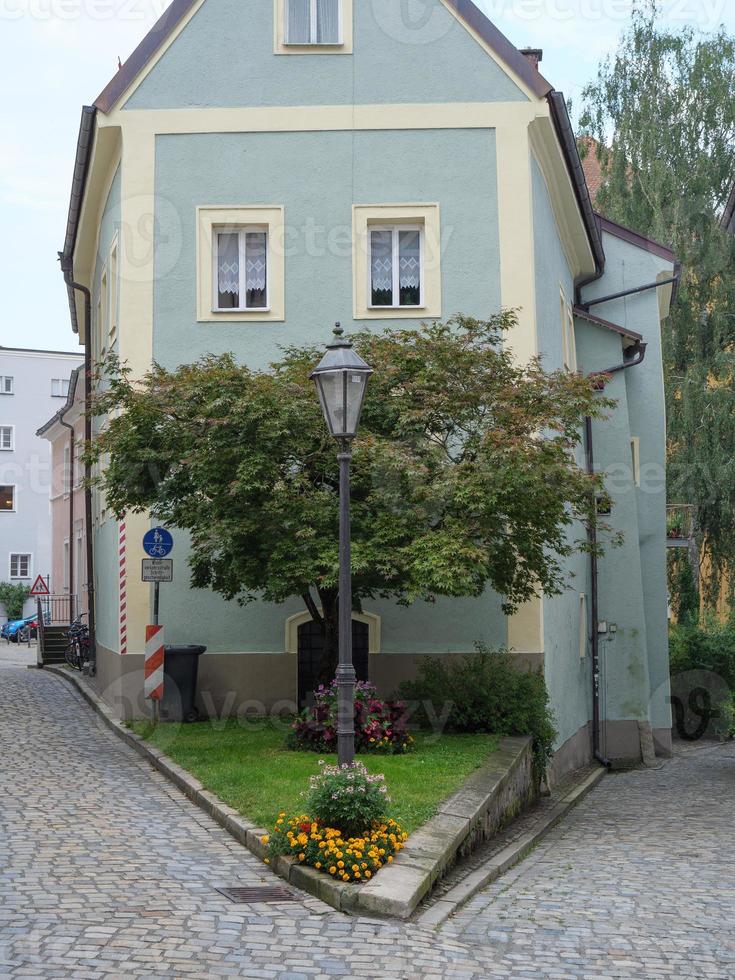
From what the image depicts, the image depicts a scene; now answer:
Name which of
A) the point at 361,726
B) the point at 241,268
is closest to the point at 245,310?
the point at 241,268

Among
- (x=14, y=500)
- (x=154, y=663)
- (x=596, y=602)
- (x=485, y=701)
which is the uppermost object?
(x=14, y=500)

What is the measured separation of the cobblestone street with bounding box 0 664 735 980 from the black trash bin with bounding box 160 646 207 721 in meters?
3.28

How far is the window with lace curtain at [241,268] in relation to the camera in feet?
59.2

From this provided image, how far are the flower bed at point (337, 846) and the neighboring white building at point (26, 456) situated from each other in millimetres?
57016

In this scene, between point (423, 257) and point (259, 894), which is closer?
point (259, 894)

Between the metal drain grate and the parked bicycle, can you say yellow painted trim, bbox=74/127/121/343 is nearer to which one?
the parked bicycle

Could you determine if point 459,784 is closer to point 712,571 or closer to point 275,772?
point 275,772

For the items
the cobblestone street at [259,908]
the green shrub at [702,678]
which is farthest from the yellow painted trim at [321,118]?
the green shrub at [702,678]

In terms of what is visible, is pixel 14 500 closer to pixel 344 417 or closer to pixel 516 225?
pixel 516 225

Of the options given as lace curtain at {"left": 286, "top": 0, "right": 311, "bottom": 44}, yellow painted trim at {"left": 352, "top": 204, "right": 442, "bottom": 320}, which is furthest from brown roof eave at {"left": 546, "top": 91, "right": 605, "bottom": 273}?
lace curtain at {"left": 286, "top": 0, "right": 311, "bottom": 44}

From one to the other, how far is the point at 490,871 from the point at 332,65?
40.5 feet

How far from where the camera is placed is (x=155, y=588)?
16.7 meters

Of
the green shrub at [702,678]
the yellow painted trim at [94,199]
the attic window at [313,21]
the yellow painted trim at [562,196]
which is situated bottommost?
the green shrub at [702,678]

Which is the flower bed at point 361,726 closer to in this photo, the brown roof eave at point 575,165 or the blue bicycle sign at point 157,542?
the blue bicycle sign at point 157,542
